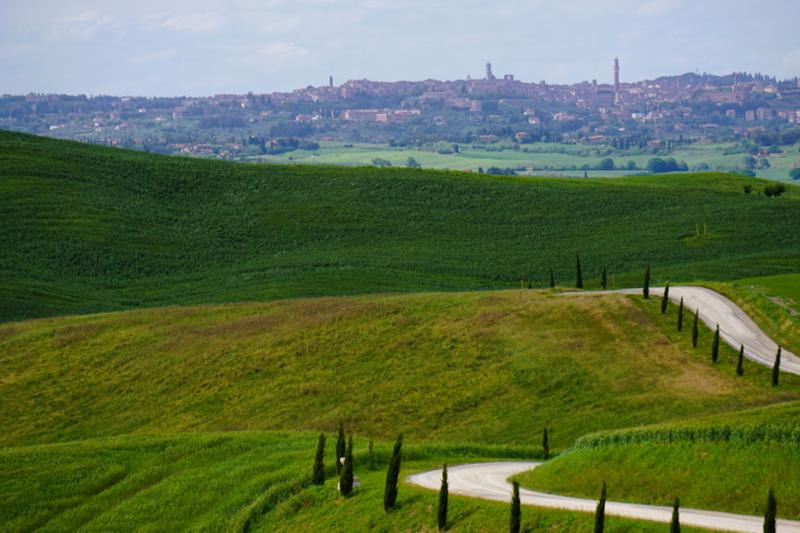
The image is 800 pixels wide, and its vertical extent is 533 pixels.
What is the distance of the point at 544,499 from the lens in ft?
125

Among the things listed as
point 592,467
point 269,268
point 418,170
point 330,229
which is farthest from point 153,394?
point 418,170

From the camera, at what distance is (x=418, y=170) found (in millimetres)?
173625

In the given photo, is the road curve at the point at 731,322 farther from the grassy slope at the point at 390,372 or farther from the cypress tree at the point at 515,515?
the cypress tree at the point at 515,515

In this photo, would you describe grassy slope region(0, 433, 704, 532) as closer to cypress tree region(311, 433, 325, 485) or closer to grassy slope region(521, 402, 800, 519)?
cypress tree region(311, 433, 325, 485)

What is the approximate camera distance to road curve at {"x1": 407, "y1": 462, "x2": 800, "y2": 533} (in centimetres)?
3269

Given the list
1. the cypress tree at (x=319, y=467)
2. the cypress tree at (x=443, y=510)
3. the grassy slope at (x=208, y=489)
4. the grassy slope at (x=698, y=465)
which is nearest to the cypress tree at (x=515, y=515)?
the grassy slope at (x=208, y=489)

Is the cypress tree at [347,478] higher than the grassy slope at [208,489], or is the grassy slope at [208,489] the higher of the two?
the cypress tree at [347,478]

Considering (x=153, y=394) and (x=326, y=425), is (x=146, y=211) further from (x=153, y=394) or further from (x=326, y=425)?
(x=326, y=425)

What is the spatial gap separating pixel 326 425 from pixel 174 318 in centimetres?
2632

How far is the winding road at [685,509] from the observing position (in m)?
33.4

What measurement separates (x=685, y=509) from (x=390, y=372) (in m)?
32.9

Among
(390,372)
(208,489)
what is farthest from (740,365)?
(208,489)

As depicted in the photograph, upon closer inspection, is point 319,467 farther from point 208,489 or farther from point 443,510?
point 443,510

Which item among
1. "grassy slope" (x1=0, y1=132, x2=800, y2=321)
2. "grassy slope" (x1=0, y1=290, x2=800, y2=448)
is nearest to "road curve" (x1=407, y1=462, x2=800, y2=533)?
"grassy slope" (x1=0, y1=290, x2=800, y2=448)
